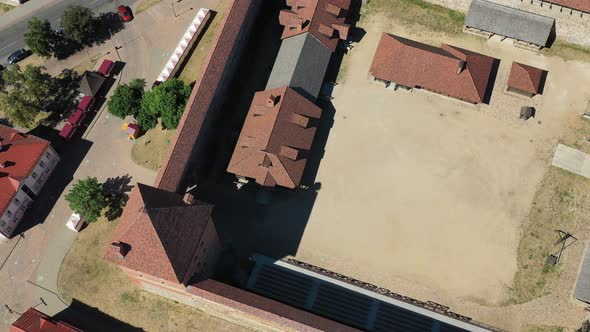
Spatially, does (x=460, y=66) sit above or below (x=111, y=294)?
above

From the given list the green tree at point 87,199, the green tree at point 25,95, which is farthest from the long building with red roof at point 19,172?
the green tree at point 87,199

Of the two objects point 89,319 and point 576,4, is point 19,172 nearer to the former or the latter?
point 89,319

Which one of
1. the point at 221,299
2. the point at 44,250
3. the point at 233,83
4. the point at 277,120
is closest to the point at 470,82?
the point at 277,120

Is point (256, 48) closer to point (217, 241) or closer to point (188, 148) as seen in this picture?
point (188, 148)

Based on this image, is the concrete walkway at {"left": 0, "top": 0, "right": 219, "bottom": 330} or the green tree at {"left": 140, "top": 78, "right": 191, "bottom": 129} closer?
the concrete walkway at {"left": 0, "top": 0, "right": 219, "bottom": 330}

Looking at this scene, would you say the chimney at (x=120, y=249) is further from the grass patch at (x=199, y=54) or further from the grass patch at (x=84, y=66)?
the grass patch at (x=84, y=66)

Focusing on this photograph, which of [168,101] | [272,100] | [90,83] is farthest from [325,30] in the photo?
[90,83]

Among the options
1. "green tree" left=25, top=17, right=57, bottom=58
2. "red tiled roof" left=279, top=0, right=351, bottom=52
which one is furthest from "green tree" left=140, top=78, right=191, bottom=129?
"green tree" left=25, top=17, right=57, bottom=58

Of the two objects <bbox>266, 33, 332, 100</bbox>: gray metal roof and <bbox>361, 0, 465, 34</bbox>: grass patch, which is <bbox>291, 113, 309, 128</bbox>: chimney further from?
<bbox>361, 0, 465, 34</bbox>: grass patch
